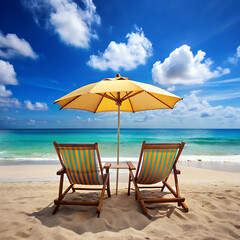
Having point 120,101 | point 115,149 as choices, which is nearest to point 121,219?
point 120,101

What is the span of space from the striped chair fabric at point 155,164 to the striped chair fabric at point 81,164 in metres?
0.72

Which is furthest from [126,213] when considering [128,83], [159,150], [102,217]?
[128,83]

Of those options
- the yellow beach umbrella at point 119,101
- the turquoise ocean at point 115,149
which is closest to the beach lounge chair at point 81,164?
the yellow beach umbrella at point 119,101

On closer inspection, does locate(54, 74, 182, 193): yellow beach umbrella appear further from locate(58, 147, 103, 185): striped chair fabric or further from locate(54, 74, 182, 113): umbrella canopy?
locate(58, 147, 103, 185): striped chair fabric

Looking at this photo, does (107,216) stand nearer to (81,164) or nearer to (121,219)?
(121,219)

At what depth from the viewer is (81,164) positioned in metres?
2.36

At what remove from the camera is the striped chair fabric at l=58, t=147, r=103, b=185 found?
2291 mm

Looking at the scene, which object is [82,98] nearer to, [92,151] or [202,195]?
[92,151]

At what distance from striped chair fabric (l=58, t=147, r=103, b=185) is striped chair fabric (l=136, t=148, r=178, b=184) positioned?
0.72m

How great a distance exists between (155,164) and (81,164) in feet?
3.79

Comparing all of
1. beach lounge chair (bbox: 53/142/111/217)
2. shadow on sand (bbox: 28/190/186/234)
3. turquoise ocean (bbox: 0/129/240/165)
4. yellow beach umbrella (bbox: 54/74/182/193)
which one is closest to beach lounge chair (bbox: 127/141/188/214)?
shadow on sand (bbox: 28/190/186/234)

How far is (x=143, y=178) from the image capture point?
8.52 ft

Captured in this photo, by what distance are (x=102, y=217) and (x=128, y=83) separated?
2.00 meters

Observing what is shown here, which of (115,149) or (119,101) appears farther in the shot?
(115,149)
